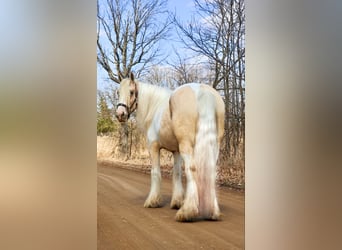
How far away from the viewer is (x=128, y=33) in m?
2.28

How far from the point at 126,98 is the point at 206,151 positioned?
20.6 inches

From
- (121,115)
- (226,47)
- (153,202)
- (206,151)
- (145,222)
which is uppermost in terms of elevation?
(226,47)

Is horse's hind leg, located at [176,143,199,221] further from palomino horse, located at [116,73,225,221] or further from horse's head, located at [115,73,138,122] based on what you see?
horse's head, located at [115,73,138,122]

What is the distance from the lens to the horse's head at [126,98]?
2.30 m

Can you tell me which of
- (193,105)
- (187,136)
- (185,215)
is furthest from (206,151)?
(185,215)

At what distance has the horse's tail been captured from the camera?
2295 mm

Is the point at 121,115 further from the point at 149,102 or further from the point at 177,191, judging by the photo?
the point at 177,191

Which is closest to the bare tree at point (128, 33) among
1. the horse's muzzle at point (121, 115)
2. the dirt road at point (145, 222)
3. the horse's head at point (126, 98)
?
the horse's head at point (126, 98)

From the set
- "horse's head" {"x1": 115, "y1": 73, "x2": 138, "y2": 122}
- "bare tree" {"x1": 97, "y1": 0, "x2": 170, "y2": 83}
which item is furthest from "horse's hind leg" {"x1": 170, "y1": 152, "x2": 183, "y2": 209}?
"bare tree" {"x1": 97, "y1": 0, "x2": 170, "y2": 83}

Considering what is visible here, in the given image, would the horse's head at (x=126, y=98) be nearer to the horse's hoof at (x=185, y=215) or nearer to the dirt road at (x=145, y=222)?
the dirt road at (x=145, y=222)
